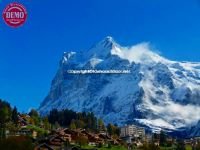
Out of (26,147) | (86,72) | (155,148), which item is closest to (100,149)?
(155,148)

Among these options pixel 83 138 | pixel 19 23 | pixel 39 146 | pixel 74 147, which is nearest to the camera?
pixel 19 23

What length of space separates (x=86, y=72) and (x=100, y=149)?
9828 cm

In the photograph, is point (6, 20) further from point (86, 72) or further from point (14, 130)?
point (14, 130)

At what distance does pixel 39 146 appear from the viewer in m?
173

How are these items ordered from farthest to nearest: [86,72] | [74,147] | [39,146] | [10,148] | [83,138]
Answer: [83,138], [74,147], [39,146], [10,148], [86,72]

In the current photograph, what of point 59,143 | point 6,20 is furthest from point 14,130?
point 6,20

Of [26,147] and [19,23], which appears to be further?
[26,147]

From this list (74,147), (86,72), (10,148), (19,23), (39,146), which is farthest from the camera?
(74,147)

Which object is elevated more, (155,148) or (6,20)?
(6,20)

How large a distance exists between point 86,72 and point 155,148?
8000 cm

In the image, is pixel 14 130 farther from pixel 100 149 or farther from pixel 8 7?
pixel 8 7

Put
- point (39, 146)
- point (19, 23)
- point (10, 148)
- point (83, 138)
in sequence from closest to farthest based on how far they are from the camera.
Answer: point (19, 23) < point (10, 148) < point (39, 146) < point (83, 138)

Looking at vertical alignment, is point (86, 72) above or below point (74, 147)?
above

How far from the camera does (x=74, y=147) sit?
185 meters
